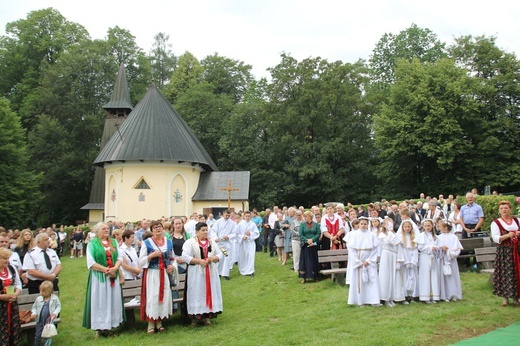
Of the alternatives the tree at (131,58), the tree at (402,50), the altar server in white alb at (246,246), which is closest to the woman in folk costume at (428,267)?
the altar server in white alb at (246,246)

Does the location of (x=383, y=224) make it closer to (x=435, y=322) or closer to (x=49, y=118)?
(x=435, y=322)

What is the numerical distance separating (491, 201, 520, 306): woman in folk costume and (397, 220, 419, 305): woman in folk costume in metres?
1.45

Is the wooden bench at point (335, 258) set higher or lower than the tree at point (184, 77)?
lower

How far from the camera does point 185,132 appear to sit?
37531mm

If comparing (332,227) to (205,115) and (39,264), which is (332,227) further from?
(205,115)

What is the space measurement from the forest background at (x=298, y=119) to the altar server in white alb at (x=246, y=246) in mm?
23129

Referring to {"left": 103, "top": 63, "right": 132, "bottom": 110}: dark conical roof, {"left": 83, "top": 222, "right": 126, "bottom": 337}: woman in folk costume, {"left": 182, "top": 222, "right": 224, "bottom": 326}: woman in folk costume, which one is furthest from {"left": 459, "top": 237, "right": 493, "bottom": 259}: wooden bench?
{"left": 103, "top": 63, "right": 132, "bottom": 110}: dark conical roof

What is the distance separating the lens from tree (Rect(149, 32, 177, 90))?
196 ft

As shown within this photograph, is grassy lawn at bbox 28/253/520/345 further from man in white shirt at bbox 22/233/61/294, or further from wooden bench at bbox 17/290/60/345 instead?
man in white shirt at bbox 22/233/61/294

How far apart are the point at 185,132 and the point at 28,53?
23028mm

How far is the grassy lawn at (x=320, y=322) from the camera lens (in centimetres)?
728

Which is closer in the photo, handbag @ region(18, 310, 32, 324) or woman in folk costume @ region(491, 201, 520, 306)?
handbag @ region(18, 310, 32, 324)

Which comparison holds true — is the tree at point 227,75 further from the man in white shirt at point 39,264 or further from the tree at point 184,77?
the man in white shirt at point 39,264

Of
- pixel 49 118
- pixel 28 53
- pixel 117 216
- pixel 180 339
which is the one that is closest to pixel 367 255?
pixel 180 339
